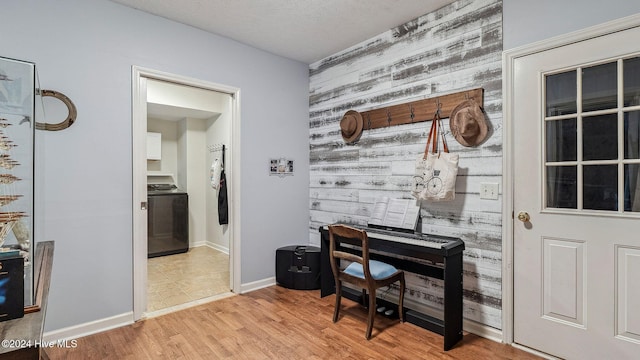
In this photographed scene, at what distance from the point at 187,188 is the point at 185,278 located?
2.05 m

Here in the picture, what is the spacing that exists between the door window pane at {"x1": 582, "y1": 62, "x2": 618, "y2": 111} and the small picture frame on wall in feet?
9.07

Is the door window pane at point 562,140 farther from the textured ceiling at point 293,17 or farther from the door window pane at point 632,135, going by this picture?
the textured ceiling at point 293,17

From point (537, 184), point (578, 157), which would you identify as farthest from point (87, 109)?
point (578, 157)

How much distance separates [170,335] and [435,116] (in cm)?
283

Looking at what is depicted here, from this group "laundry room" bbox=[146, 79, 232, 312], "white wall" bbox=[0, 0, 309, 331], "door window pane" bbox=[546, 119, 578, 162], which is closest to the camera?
"door window pane" bbox=[546, 119, 578, 162]

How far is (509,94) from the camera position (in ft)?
7.43

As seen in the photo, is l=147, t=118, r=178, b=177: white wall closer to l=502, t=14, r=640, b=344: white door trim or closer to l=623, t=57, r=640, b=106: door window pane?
l=502, t=14, r=640, b=344: white door trim

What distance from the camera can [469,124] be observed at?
2.38m

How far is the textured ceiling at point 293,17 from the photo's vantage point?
2.60 metres

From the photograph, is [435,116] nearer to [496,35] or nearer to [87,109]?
[496,35]

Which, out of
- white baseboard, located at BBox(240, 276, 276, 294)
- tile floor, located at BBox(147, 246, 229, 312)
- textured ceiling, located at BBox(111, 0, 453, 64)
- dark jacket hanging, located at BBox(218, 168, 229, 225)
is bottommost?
tile floor, located at BBox(147, 246, 229, 312)

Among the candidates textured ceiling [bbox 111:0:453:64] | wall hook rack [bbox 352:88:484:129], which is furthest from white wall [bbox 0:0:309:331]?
wall hook rack [bbox 352:88:484:129]

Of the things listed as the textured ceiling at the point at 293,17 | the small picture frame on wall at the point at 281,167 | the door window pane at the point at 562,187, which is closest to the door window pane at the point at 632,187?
the door window pane at the point at 562,187

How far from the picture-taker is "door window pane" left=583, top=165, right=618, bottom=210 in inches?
74.1
